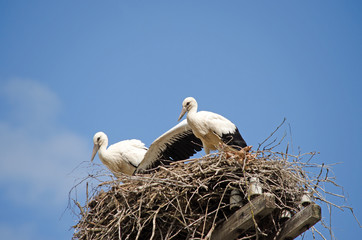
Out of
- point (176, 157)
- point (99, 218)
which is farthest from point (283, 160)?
point (176, 157)

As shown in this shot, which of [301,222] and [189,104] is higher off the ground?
[189,104]

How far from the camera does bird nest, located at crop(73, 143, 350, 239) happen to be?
4438 millimetres

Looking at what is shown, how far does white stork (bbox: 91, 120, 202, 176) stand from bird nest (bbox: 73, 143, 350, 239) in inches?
91.3

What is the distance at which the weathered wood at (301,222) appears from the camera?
410cm

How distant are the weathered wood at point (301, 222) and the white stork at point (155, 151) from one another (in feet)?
9.93

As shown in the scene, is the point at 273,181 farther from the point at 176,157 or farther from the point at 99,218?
the point at 176,157

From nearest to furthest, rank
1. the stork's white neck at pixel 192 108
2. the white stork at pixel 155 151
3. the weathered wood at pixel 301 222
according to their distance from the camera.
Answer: the weathered wood at pixel 301 222 → the stork's white neck at pixel 192 108 → the white stork at pixel 155 151

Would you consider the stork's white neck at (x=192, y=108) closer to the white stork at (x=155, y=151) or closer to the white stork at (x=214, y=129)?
the white stork at (x=214, y=129)

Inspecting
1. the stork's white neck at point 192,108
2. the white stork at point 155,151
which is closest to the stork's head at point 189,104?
the stork's white neck at point 192,108

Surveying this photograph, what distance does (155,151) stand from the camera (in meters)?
7.54

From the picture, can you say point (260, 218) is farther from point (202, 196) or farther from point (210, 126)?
point (210, 126)

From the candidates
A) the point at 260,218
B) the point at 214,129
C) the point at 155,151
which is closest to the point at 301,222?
the point at 260,218

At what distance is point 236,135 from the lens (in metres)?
6.58

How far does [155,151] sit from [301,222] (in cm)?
361
